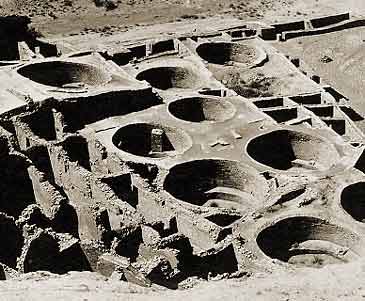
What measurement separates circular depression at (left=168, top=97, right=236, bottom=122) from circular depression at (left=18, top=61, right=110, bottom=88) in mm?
5119

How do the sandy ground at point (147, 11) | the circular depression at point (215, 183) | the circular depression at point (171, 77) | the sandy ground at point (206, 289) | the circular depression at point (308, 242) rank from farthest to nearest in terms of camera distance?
the sandy ground at point (147, 11)
the circular depression at point (171, 77)
the circular depression at point (215, 183)
the circular depression at point (308, 242)
the sandy ground at point (206, 289)

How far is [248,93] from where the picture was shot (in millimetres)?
43906

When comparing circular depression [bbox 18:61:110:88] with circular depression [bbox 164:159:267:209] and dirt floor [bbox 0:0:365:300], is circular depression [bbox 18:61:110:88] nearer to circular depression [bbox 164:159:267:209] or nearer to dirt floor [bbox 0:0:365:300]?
circular depression [bbox 164:159:267:209]

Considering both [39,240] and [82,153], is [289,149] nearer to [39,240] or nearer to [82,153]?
[82,153]

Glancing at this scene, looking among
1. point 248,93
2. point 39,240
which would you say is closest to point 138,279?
point 39,240

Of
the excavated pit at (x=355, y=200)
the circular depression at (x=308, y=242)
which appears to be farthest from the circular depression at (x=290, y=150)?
the circular depression at (x=308, y=242)

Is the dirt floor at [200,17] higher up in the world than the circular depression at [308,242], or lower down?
higher up

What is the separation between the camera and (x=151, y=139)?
123ft

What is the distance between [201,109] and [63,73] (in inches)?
367

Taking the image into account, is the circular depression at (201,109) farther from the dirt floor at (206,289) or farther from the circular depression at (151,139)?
the dirt floor at (206,289)

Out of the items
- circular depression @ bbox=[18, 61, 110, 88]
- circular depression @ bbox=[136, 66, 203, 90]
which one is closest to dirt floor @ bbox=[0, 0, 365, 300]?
circular depression @ bbox=[136, 66, 203, 90]

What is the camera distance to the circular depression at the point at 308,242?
97.0 feet

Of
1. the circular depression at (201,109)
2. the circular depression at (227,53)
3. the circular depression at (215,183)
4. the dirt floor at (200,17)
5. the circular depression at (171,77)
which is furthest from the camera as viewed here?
the circular depression at (227,53)

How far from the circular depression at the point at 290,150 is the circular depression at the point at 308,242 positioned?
644cm
